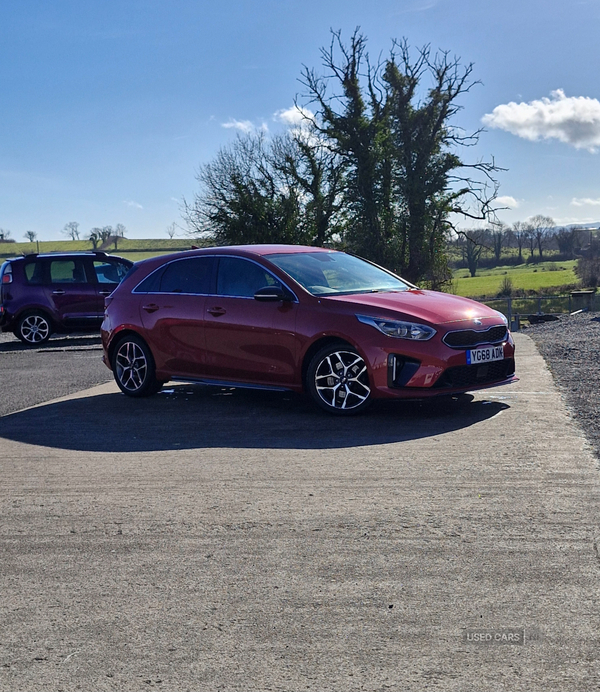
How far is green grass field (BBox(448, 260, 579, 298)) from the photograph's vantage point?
278ft

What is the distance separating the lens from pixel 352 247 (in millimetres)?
46812

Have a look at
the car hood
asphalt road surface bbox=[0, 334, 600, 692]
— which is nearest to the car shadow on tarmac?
asphalt road surface bbox=[0, 334, 600, 692]

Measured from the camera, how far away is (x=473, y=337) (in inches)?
310

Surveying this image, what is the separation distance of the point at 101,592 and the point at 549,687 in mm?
1878

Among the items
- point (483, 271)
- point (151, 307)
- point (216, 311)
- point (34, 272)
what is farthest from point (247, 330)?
point (483, 271)

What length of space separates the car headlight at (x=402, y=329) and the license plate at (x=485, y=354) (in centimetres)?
46

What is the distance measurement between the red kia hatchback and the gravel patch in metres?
0.80

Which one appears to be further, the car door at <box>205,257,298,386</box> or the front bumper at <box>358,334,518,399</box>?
the car door at <box>205,257,298,386</box>

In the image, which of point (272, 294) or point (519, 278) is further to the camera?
point (519, 278)

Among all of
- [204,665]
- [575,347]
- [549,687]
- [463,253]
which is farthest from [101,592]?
[463,253]

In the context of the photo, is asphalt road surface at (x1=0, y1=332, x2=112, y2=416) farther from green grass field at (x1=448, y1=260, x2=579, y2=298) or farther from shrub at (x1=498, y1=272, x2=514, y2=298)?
shrub at (x1=498, y1=272, x2=514, y2=298)

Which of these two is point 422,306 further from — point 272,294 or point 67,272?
point 67,272

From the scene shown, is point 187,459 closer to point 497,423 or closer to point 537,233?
point 497,423

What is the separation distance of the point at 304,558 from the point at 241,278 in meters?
5.15
